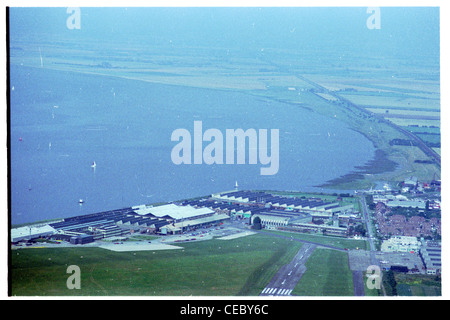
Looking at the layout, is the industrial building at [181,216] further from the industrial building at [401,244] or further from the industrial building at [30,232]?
the industrial building at [401,244]

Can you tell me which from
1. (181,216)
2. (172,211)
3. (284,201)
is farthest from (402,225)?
(172,211)

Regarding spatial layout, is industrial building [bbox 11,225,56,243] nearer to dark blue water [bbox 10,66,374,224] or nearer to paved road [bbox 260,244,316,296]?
dark blue water [bbox 10,66,374,224]

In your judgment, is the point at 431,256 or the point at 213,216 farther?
the point at 213,216

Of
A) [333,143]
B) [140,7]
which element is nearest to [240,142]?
[333,143]

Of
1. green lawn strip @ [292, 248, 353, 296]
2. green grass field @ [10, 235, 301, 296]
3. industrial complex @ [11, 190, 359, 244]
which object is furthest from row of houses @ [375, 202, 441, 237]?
green grass field @ [10, 235, 301, 296]

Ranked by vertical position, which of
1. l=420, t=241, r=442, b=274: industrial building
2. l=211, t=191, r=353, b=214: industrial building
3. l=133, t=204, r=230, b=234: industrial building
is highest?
l=211, t=191, r=353, b=214: industrial building

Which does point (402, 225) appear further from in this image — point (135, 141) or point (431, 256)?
A: point (135, 141)
